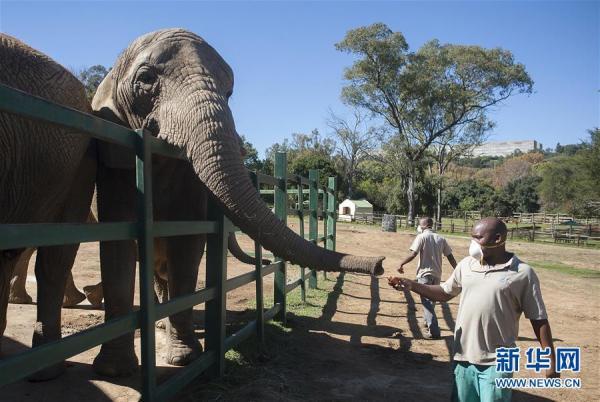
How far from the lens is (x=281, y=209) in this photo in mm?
6461

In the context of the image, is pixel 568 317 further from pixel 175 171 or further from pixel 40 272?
pixel 40 272

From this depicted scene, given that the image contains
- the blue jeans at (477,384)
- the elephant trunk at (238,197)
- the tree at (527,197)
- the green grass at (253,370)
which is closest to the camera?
the blue jeans at (477,384)

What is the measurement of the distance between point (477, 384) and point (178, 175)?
310cm

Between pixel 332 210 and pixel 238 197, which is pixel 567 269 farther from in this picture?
pixel 238 197

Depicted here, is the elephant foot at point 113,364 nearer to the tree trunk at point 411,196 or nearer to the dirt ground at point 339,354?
the dirt ground at point 339,354

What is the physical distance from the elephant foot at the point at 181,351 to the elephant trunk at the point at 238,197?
5.16ft

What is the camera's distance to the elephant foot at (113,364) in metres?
4.04

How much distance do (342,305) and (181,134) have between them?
18.6ft

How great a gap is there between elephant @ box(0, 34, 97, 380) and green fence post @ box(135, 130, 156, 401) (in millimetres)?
784

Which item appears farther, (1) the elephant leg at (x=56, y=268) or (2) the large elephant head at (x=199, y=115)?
(1) the elephant leg at (x=56, y=268)

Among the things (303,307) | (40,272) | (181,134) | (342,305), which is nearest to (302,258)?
(181,134)

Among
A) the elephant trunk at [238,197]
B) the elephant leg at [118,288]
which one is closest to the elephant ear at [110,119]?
the elephant leg at [118,288]

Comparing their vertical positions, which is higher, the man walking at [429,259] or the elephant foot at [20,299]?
the man walking at [429,259]

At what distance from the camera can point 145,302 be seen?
3113 mm
